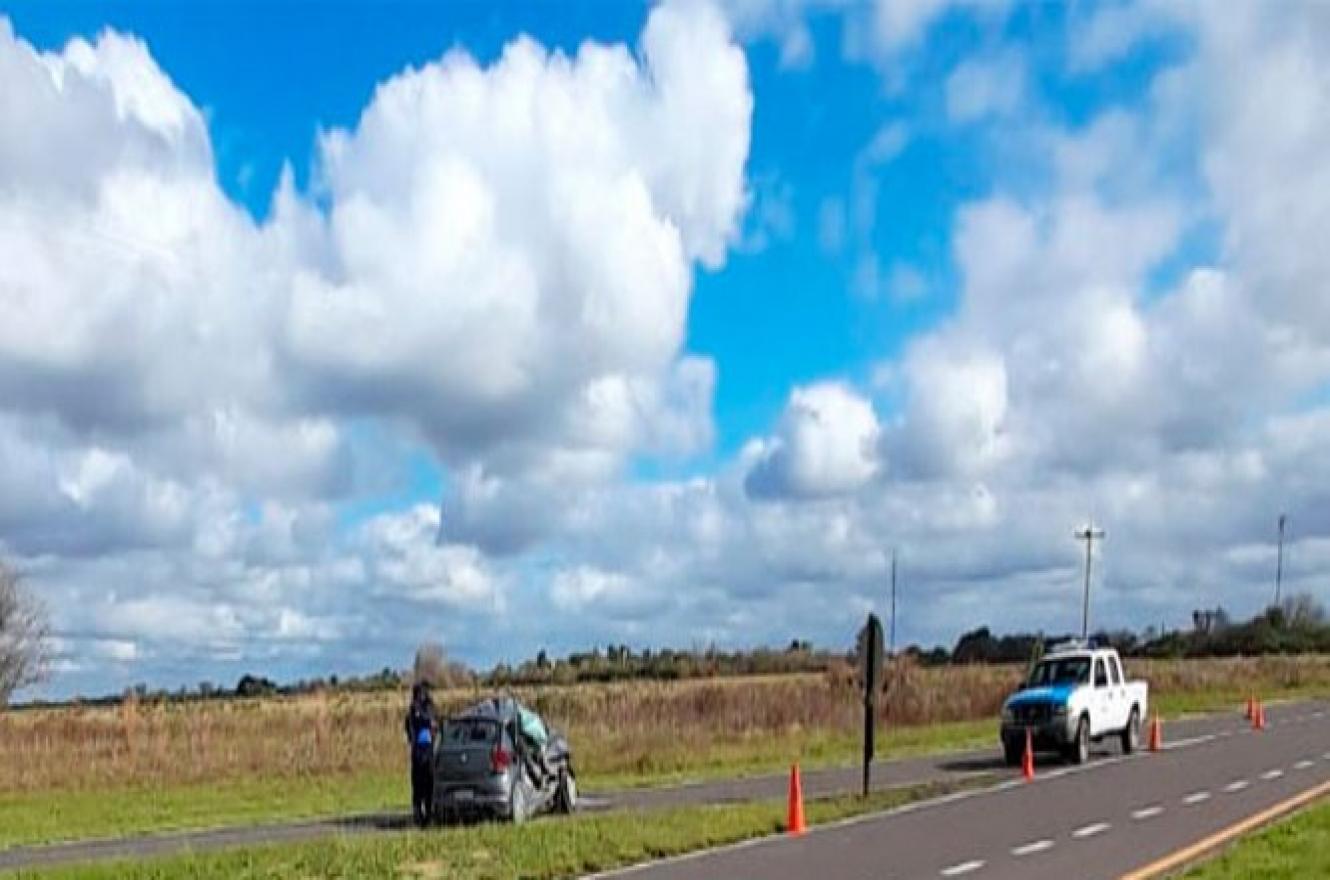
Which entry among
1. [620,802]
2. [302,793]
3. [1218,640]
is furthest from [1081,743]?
[1218,640]

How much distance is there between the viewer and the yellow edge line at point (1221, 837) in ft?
58.3

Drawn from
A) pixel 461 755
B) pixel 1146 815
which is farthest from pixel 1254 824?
pixel 461 755

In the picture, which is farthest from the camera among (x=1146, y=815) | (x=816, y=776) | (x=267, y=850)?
(x=816, y=776)

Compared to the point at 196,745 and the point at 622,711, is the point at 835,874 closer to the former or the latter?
the point at 196,745

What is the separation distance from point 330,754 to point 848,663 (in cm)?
2992

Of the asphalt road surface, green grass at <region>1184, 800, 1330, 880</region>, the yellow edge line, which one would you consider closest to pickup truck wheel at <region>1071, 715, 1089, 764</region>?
the asphalt road surface

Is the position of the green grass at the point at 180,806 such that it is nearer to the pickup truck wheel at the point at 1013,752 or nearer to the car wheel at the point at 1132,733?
the pickup truck wheel at the point at 1013,752

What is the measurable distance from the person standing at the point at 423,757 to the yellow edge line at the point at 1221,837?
11.5 m

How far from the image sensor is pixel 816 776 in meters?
35.4

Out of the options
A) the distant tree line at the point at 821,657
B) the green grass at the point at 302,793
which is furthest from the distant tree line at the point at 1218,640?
the green grass at the point at 302,793

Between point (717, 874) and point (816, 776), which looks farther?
point (816, 776)

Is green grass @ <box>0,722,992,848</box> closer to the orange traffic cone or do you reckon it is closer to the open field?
the open field

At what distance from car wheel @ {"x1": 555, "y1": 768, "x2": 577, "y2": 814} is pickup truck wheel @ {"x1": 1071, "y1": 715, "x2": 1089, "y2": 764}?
12392mm

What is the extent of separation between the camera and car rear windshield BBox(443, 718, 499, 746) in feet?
90.8
